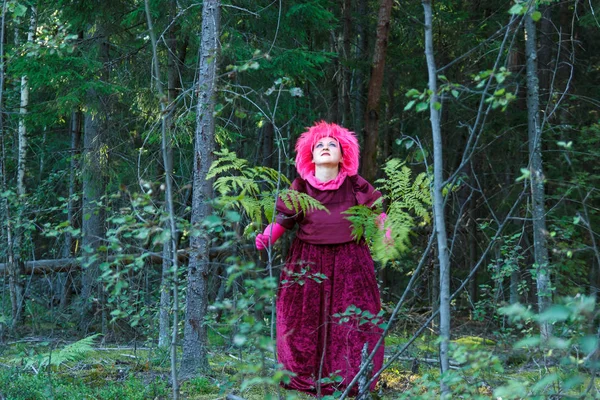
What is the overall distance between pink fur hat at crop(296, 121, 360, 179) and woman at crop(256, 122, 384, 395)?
0.07 m

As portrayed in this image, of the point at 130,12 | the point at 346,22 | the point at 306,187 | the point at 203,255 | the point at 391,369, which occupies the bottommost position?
the point at 391,369

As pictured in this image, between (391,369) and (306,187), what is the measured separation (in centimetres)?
188

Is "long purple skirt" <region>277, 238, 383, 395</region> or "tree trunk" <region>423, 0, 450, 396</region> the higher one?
"tree trunk" <region>423, 0, 450, 396</region>

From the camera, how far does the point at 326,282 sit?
5.95 m

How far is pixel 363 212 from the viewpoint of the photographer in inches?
212

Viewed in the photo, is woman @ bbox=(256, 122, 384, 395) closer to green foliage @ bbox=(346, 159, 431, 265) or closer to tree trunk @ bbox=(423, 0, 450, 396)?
green foliage @ bbox=(346, 159, 431, 265)

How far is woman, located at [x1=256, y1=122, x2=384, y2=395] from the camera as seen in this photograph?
19.2ft

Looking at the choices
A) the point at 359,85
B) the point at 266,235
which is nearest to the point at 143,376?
the point at 266,235

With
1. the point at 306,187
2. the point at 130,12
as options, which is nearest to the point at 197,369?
the point at 306,187

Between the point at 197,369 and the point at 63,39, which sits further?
the point at 197,369

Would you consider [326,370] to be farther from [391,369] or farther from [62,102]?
[62,102]

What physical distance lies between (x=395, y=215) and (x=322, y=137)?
4.74 ft

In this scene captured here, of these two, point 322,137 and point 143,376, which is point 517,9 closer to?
point 322,137

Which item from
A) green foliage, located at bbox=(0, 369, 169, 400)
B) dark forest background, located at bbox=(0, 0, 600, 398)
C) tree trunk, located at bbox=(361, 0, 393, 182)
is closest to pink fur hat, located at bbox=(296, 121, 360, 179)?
dark forest background, located at bbox=(0, 0, 600, 398)
